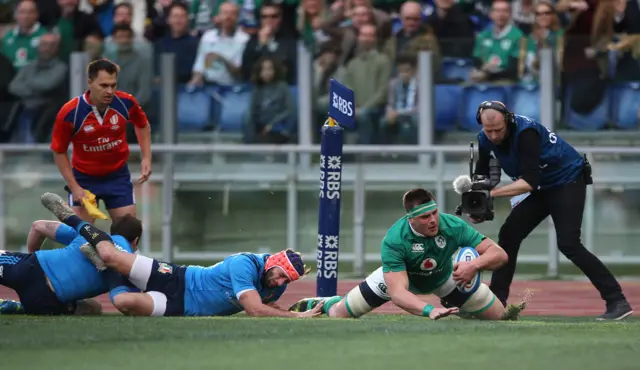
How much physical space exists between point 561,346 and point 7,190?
8.88 m

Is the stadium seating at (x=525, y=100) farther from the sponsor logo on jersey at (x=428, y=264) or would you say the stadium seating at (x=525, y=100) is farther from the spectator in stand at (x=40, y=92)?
the sponsor logo on jersey at (x=428, y=264)

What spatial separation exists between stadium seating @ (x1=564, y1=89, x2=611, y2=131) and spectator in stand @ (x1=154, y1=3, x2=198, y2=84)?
407 cm

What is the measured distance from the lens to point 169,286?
1091cm

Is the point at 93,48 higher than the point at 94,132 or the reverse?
higher

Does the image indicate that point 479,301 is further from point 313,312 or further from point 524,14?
point 524,14

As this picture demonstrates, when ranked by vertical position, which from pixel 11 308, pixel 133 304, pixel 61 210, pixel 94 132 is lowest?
pixel 11 308

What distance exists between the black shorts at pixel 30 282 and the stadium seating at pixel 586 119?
6.59m

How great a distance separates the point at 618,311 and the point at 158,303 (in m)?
3.41

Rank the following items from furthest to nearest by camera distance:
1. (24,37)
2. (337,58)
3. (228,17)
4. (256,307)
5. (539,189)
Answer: (24,37) < (228,17) < (337,58) < (539,189) < (256,307)

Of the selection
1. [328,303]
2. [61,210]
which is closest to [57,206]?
[61,210]

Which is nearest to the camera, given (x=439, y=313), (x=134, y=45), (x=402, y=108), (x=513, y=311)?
(x=439, y=313)

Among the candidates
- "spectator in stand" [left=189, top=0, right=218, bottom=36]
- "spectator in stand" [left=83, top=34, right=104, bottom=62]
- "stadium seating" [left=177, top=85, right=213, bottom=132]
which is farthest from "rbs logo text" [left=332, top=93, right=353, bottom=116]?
"spectator in stand" [left=189, top=0, right=218, bottom=36]

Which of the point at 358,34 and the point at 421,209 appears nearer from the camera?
the point at 421,209

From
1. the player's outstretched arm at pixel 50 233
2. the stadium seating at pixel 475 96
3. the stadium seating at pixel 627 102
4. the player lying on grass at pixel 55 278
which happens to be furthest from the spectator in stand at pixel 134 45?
the player lying on grass at pixel 55 278
